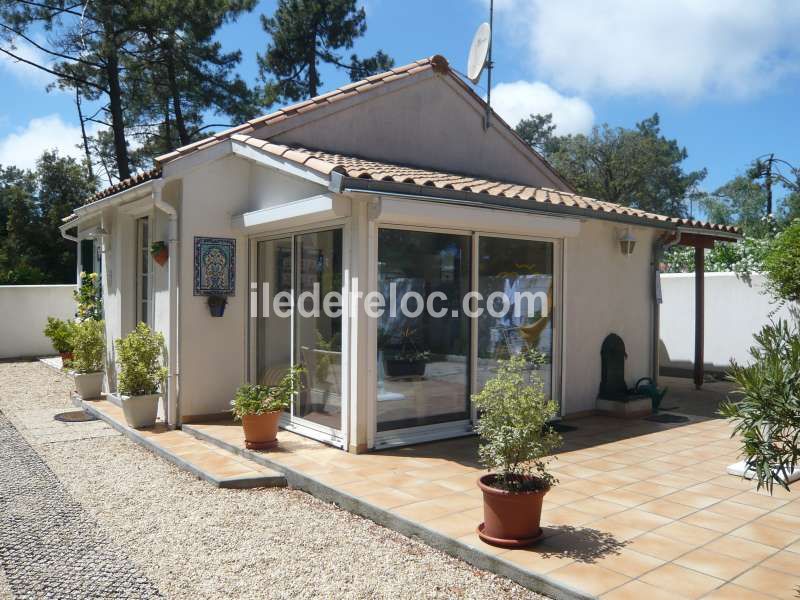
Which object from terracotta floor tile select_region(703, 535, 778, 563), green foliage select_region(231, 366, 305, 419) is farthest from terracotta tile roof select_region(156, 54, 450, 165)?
terracotta floor tile select_region(703, 535, 778, 563)

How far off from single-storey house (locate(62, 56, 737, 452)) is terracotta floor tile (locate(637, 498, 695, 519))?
304 centimetres

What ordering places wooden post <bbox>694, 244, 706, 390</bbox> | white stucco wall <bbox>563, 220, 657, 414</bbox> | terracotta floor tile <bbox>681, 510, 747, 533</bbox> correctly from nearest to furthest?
terracotta floor tile <bbox>681, 510, 747, 533</bbox>
white stucco wall <bbox>563, 220, 657, 414</bbox>
wooden post <bbox>694, 244, 706, 390</bbox>

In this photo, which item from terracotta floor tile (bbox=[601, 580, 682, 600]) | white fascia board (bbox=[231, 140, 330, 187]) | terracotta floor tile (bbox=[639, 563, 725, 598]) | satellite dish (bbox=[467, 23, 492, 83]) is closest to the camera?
terracotta floor tile (bbox=[601, 580, 682, 600])

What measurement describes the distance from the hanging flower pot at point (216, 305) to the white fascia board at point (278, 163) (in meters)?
2.06

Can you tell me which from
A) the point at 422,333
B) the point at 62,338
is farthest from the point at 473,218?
the point at 62,338

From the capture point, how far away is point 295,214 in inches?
318

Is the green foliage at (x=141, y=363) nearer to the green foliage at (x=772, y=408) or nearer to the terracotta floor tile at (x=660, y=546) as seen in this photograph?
the terracotta floor tile at (x=660, y=546)

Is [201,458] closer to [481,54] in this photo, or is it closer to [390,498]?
[390,498]

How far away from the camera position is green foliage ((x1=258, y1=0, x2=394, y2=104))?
26.1 m

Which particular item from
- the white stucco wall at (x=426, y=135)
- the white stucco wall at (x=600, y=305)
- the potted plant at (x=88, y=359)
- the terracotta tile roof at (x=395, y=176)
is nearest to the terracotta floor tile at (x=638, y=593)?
the terracotta tile roof at (x=395, y=176)

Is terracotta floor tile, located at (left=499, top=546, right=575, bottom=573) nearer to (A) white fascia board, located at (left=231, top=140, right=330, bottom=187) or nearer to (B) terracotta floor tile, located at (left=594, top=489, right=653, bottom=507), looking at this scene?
A: (B) terracotta floor tile, located at (left=594, top=489, right=653, bottom=507)

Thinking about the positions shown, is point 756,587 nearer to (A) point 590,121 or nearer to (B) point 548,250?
(B) point 548,250

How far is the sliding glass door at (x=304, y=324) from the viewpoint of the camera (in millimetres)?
8164

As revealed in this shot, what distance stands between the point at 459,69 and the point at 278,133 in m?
3.85
